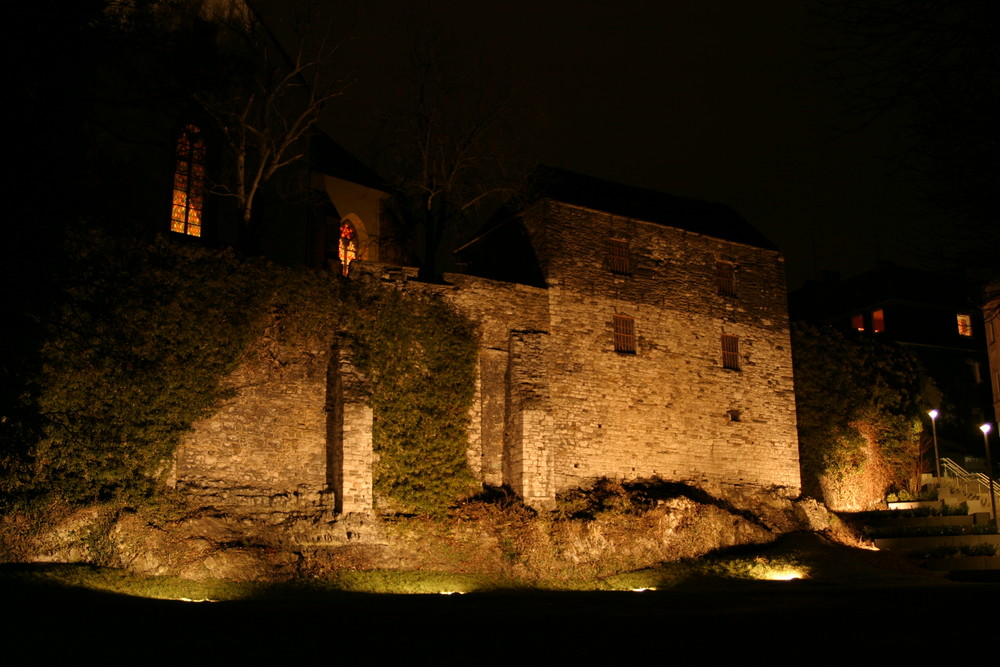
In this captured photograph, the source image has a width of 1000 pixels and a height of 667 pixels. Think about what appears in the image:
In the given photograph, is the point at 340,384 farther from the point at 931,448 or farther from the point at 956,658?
the point at 931,448

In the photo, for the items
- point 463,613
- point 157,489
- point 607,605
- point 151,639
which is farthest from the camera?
point 157,489

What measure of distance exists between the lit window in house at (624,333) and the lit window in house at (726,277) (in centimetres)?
408

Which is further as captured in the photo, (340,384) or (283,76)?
(283,76)

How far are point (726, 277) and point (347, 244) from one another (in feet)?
41.2

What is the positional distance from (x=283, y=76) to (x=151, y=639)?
19359 millimetres

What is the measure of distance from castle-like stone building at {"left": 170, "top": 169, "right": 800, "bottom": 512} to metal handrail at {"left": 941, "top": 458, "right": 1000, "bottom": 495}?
22.3 feet

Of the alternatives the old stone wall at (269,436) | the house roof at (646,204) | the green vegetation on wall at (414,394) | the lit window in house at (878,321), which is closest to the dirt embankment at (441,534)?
the old stone wall at (269,436)

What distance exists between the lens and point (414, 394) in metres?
22.4

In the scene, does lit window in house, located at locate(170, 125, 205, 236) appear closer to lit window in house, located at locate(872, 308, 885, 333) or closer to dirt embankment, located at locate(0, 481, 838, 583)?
dirt embankment, located at locate(0, 481, 838, 583)

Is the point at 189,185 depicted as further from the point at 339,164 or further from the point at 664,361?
the point at 664,361

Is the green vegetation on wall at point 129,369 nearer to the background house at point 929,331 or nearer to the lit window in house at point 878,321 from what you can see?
the background house at point 929,331

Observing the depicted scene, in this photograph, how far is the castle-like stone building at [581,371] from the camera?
821 inches

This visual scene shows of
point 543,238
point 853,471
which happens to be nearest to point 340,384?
point 543,238

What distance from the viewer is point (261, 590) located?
17750mm
